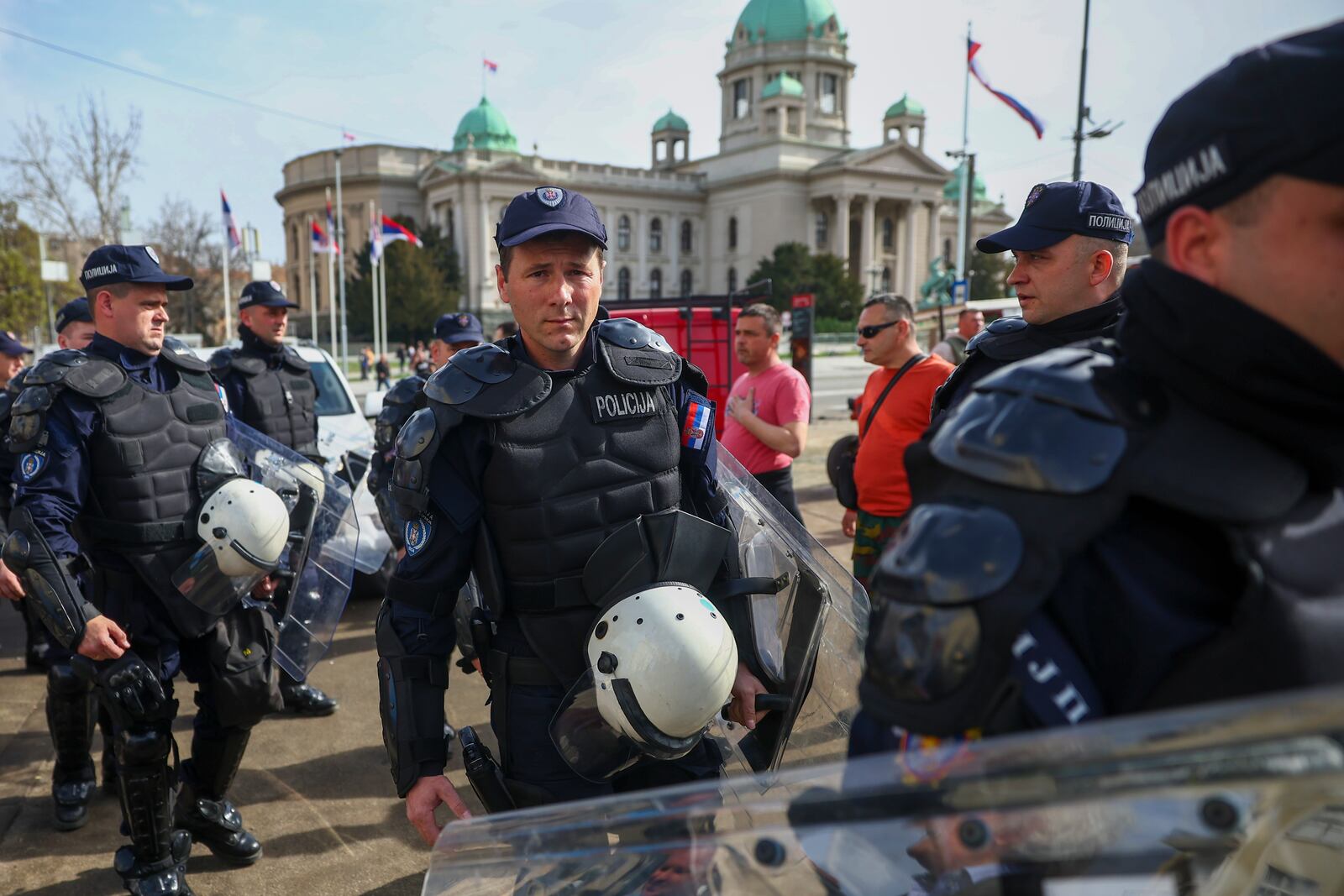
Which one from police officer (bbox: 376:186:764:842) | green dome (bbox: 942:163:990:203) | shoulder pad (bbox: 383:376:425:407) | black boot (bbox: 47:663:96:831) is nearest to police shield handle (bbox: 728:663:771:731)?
police officer (bbox: 376:186:764:842)

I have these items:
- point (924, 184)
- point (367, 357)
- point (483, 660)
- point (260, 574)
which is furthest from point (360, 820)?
point (924, 184)

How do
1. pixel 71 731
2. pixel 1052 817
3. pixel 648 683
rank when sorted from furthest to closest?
pixel 71 731 → pixel 648 683 → pixel 1052 817

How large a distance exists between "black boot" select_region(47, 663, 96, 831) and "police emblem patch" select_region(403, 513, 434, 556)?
8.26 ft

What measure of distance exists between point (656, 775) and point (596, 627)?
1.68ft

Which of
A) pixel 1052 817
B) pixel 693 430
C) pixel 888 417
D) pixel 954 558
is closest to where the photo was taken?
pixel 1052 817

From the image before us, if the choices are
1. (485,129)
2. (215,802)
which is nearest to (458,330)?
(215,802)

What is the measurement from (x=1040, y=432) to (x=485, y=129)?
77.1m

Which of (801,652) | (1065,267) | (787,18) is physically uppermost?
(787,18)

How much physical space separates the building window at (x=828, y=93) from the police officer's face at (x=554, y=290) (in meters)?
82.9

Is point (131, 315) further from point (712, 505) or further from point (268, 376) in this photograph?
point (268, 376)

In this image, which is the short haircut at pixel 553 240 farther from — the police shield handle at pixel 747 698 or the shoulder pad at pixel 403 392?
the shoulder pad at pixel 403 392

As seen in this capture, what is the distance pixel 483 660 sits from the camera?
250cm

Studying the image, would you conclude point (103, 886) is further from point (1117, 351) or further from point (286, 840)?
point (1117, 351)

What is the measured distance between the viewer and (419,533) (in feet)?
7.75
